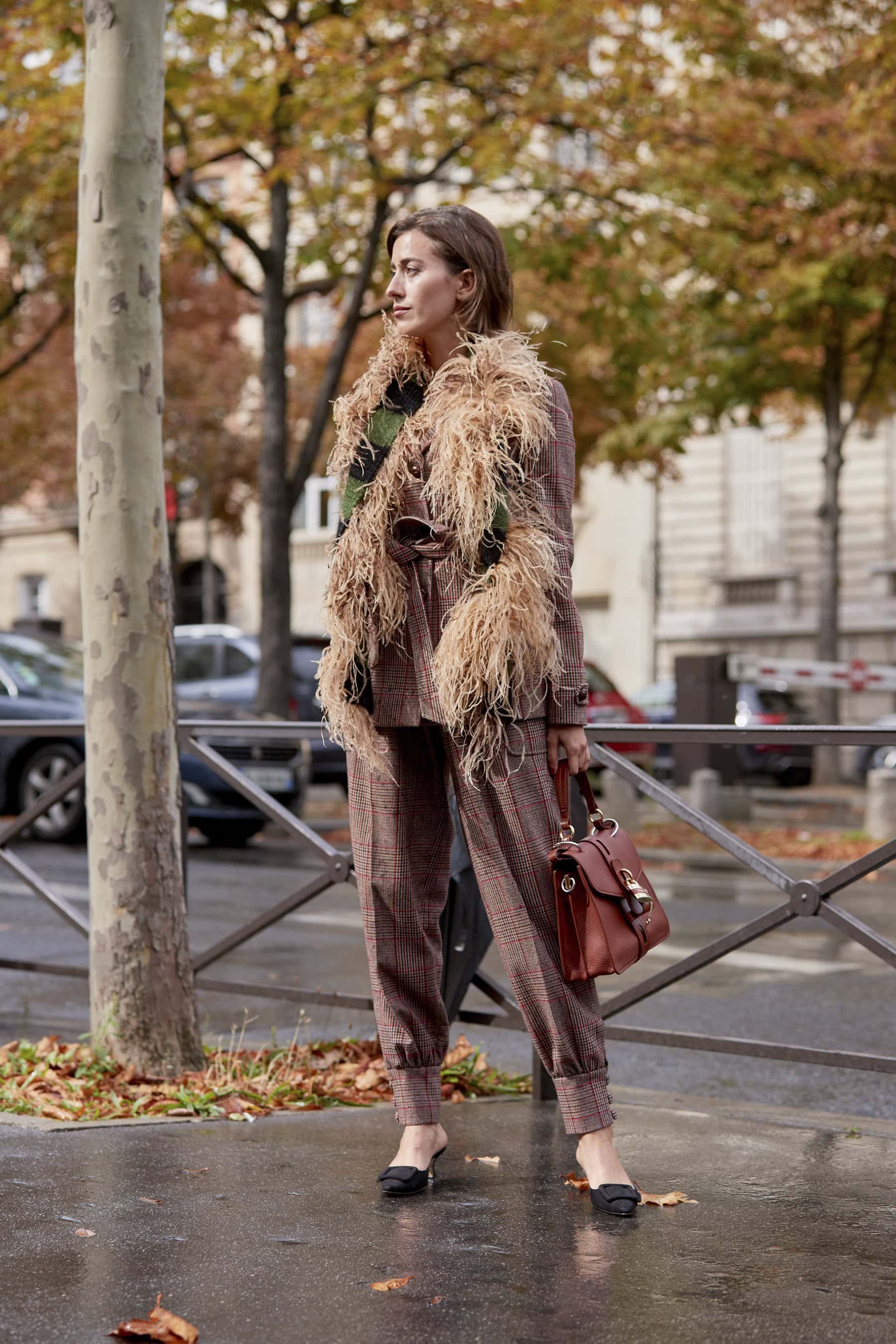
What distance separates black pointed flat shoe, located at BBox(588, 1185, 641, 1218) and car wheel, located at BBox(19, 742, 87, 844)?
10131mm

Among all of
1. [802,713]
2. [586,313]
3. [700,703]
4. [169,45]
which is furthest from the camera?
[802,713]

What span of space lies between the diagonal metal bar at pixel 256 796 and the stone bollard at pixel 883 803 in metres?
9.91

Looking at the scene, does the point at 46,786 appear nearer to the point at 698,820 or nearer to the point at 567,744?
the point at 698,820

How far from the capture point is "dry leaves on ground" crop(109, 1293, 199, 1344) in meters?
2.55

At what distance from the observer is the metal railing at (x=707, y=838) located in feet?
13.8

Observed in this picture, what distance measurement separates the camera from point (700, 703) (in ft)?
56.1

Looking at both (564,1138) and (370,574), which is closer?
(370,574)

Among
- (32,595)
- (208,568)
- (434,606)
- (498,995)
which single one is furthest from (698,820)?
(32,595)

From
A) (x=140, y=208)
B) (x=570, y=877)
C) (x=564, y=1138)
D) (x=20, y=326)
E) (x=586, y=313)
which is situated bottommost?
(x=564, y=1138)

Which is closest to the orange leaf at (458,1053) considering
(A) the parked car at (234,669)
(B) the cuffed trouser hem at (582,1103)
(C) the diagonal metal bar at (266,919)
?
(C) the diagonal metal bar at (266,919)

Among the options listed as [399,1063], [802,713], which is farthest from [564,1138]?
[802,713]

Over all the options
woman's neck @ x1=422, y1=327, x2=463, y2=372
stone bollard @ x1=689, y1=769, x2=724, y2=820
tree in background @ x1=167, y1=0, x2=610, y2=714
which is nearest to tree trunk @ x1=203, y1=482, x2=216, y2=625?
tree in background @ x1=167, y1=0, x2=610, y2=714

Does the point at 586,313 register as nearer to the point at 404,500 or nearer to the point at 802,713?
the point at 802,713

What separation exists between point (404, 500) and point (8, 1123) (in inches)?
70.4
